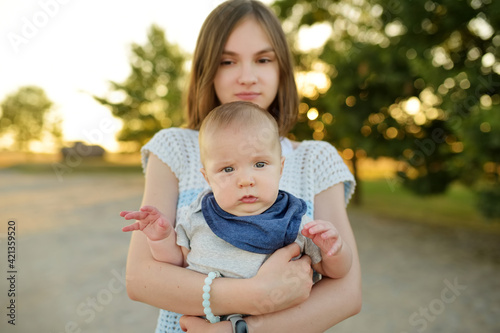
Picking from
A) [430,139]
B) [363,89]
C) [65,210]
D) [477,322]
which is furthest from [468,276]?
[65,210]

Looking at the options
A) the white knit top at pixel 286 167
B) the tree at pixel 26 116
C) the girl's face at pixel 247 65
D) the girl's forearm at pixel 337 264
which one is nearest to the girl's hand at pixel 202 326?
the white knit top at pixel 286 167

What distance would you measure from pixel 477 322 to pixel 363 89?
6.02 metres

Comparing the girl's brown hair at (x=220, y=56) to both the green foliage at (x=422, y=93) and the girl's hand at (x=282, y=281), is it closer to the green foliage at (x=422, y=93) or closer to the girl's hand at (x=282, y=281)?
the girl's hand at (x=282, y=281)

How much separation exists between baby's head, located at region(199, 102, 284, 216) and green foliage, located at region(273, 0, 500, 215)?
5.30 m

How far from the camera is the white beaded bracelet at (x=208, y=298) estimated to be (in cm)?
145

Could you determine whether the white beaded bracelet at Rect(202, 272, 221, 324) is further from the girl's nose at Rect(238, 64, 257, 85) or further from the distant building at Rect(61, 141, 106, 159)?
the distant building at Rect(61, 141, 106, 159)

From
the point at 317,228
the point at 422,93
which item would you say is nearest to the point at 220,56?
the point at 317,228

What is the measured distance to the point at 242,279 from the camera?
1442 millimetres

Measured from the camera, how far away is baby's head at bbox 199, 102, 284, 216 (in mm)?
1476

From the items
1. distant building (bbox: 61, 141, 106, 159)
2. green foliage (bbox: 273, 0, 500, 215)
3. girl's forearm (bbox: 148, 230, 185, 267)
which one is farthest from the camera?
distant building (bbox: 61, 141, 106, 159)

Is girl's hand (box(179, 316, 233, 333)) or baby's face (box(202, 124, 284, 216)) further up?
baby's face (box(202, 124, 284, 216))

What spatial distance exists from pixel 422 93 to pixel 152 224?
8794 millimetres

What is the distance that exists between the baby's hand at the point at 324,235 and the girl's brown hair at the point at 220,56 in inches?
35.6

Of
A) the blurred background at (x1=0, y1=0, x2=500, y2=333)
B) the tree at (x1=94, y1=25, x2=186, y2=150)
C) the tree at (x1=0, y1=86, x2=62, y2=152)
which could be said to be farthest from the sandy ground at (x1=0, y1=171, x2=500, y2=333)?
the tree at (x1=0, y1=86, x2=62, y2=152)
